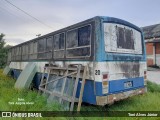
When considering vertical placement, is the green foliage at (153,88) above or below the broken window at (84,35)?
below

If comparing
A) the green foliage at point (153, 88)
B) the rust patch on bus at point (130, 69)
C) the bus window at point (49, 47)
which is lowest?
the green foliage at point (153, 88)

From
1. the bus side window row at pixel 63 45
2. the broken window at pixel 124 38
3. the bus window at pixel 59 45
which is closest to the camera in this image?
the bus side window row at pixel 63 45

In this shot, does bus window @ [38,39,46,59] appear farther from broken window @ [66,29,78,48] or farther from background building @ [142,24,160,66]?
background building @ [142,24,160,66]

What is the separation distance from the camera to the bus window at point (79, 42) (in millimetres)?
5848

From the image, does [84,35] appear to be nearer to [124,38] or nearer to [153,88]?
[124,38]

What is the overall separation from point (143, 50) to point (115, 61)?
6.91ft

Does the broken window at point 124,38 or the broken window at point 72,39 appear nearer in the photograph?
the broken window at point 124,38

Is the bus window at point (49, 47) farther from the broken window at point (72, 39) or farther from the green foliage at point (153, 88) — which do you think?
the green foliage at point (153, 88)

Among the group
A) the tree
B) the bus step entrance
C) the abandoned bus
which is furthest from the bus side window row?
the tree

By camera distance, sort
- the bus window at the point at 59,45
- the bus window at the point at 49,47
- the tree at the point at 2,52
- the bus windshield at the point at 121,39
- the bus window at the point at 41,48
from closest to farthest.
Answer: the bus windshield at the point at 121,39 < the bus window at the point at 59,45 < the bus window at the point at 49,47 < the bus window at the point at 41,48 < the tree at the point at 2,52

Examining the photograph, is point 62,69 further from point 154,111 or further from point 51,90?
point 154,111

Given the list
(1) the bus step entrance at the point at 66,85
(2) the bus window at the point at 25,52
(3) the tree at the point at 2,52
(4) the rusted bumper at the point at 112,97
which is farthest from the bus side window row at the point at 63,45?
(3) the tree at the point at 2,52

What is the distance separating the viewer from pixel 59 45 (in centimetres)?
744

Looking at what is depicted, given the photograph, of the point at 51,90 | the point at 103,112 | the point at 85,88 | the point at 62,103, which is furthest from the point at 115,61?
the point at 51,90
